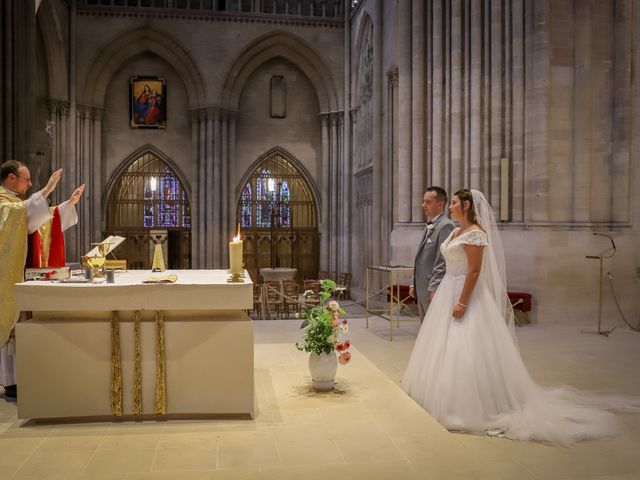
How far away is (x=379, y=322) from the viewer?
35.2ft

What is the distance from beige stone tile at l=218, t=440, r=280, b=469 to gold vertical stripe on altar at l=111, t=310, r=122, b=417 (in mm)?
996

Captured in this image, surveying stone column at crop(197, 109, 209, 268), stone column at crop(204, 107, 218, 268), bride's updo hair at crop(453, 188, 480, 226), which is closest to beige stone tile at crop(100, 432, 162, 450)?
bride's updo hair at crop(453, 188, 480, 226)

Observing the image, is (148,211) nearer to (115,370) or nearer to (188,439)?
(115,370)

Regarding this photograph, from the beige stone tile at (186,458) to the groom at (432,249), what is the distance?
2.94 meters

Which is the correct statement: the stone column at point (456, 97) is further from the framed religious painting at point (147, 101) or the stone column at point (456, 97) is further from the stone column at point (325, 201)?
the framed religious painting at point (147, 101)

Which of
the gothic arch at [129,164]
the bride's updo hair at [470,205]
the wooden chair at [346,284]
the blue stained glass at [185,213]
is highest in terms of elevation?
the gothic arch at [129,164]

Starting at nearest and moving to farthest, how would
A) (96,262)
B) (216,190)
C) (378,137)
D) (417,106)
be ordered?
(96,262), (417,106), (378,137), (216,190)

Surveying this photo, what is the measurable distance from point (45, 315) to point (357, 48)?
1532cm

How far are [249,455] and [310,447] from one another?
0.42 m

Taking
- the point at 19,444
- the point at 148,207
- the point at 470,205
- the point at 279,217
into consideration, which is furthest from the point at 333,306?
the point at 148,207

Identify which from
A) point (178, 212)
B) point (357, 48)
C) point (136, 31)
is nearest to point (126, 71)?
point (136, 31)

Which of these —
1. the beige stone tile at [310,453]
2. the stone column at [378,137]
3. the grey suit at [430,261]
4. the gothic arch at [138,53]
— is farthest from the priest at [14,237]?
the gothic arch at [138,53]

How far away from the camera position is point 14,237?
538 cm

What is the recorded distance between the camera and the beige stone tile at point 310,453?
4.03m
